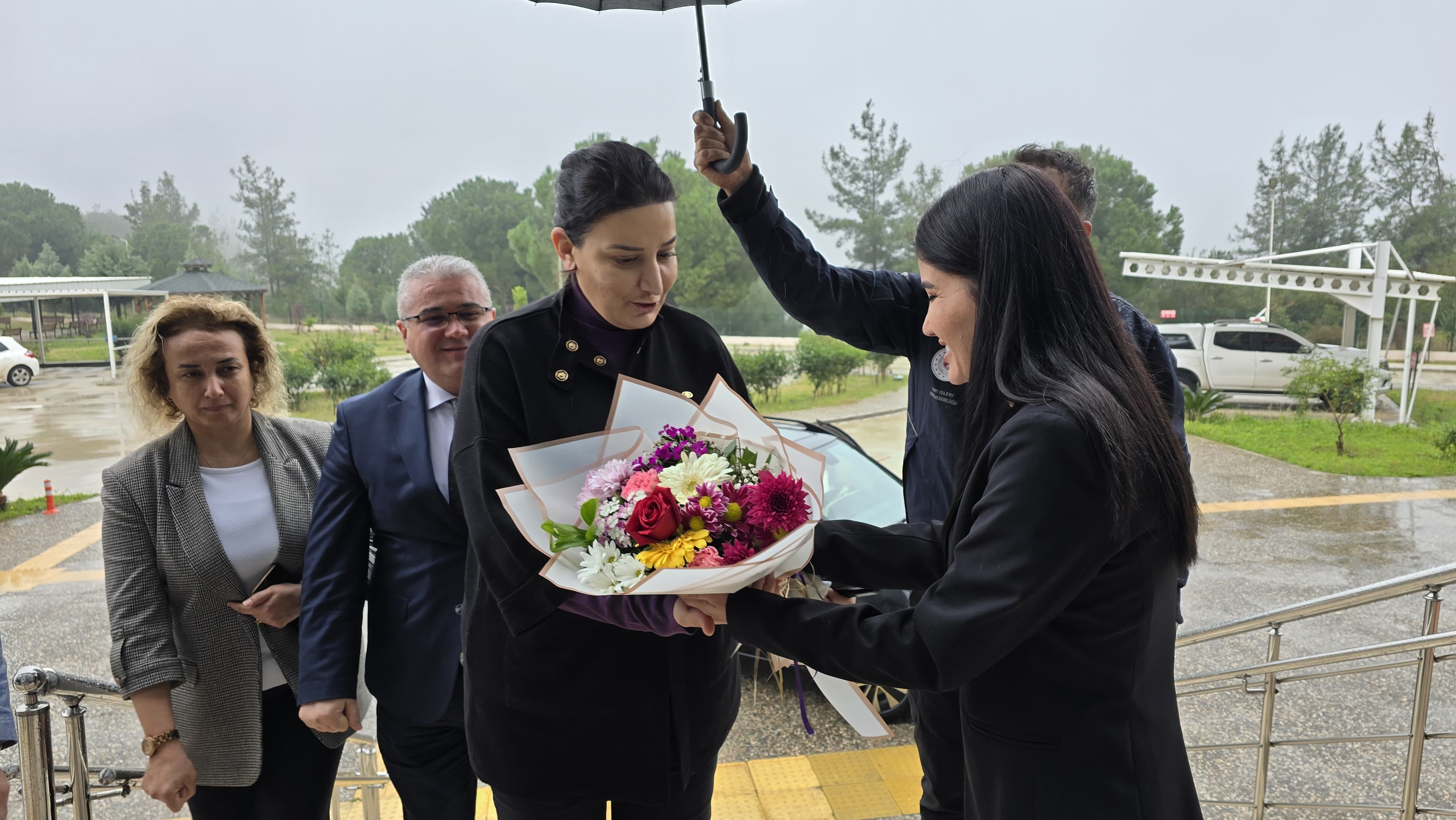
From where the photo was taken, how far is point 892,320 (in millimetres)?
1918

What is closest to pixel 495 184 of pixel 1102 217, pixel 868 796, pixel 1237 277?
pixel 1102 217

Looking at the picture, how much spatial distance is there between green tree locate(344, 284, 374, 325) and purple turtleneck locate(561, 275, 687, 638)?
2670cm

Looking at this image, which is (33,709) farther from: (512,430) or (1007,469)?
(1007,469)

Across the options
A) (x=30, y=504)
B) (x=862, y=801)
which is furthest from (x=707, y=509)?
(x=30, y=504)

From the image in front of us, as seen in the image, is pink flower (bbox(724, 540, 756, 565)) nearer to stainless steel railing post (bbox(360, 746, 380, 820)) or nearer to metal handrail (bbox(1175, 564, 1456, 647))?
metal handrail (bbox(1175, 564, 1456, 647))

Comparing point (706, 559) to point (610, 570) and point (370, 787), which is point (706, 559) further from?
point (370, 787)

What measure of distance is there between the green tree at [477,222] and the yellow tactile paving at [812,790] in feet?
94.9

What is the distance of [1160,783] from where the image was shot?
107 cm

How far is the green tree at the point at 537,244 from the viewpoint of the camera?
75.2 ft

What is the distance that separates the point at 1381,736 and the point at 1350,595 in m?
0.52

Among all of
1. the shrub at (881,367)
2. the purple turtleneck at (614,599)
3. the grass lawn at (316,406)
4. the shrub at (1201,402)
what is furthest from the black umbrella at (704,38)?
the shrub at (881,367)

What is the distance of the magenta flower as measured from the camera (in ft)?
3.48

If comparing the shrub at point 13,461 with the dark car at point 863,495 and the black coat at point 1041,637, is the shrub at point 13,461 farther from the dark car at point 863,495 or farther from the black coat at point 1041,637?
the black coat at point 1041,637

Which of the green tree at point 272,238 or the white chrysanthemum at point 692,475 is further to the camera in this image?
the green tree at point 272,238
